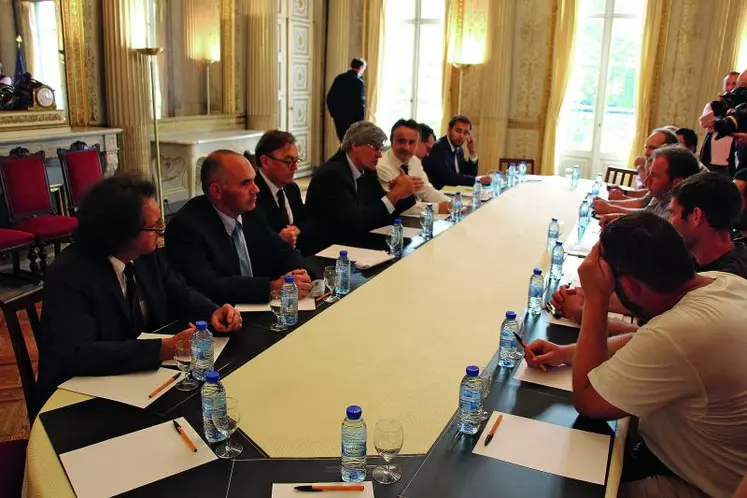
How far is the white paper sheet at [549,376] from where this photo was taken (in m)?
1.84

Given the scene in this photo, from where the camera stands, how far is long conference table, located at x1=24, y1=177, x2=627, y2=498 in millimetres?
1378

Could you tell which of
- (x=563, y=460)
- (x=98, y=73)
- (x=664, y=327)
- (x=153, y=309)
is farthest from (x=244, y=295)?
(x=98, y=73)

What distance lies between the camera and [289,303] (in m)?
2.23

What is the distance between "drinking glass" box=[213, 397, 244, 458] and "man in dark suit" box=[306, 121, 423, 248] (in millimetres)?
2043

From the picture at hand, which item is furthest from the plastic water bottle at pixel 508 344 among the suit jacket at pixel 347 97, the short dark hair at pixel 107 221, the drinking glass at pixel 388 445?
the suit jacket at pixel 347 97

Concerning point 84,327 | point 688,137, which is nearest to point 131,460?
point 84,327

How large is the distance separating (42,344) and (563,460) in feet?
4.87

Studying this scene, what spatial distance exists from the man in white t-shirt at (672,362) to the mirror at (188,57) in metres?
6.44

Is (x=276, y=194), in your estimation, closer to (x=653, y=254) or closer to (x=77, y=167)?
(x=653, y=254)

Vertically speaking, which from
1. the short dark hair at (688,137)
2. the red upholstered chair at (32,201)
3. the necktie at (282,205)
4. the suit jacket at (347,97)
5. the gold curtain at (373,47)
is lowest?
the red upholstered chair at (32,201)

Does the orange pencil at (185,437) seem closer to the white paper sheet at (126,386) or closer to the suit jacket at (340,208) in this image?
the white paper sheet at (126,386)

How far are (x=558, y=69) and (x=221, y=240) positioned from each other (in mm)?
6643

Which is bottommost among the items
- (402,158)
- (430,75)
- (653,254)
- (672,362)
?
(672,362)

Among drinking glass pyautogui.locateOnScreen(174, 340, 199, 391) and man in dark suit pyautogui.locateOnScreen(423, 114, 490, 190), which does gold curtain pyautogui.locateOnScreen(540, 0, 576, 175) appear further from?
drinking glass pyautogui.locateOnScreen(174, 340, 199, 391)
